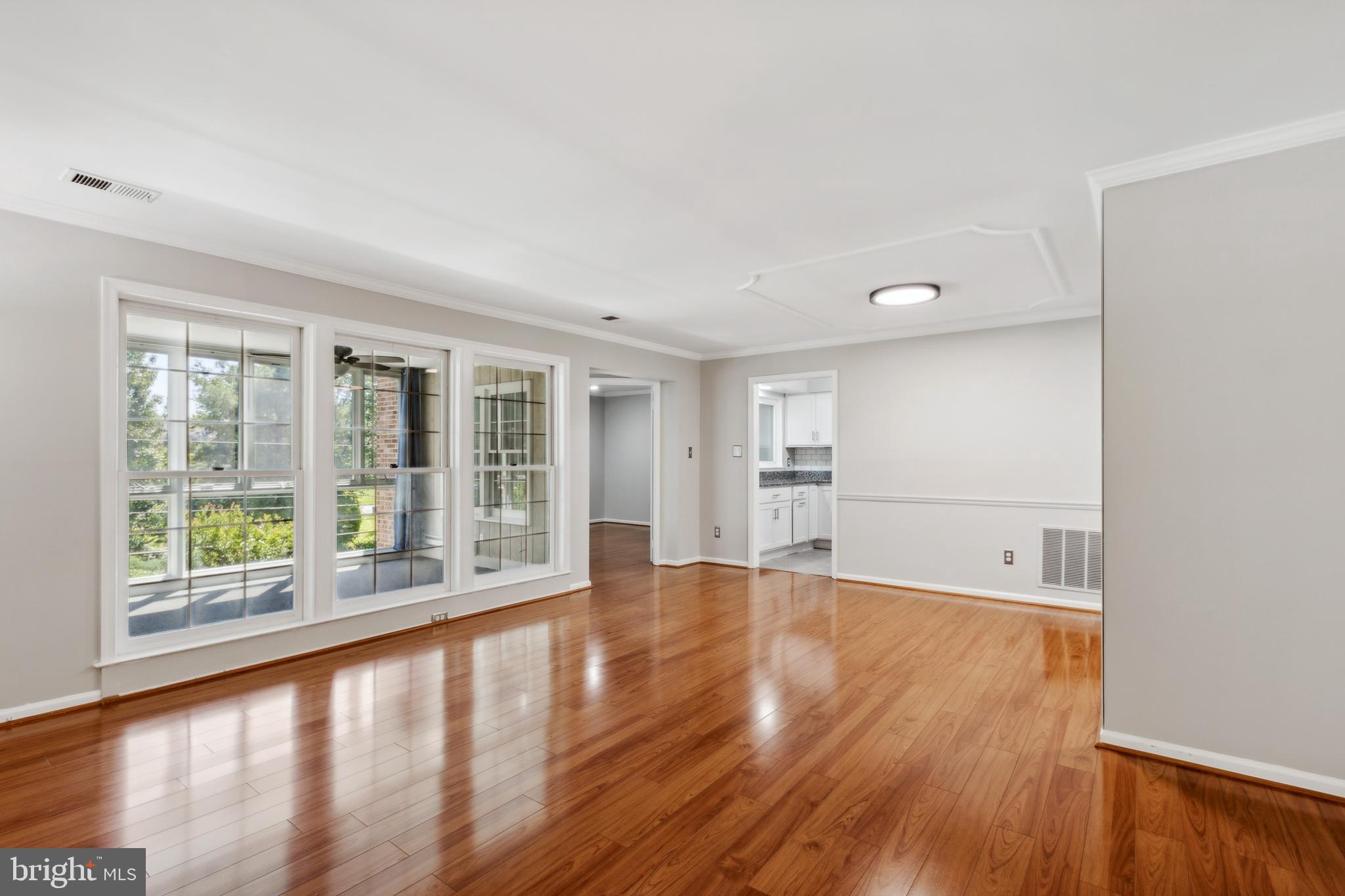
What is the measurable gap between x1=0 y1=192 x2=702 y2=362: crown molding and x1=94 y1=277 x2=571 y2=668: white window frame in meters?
0.26

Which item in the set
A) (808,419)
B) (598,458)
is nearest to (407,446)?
(808,419)

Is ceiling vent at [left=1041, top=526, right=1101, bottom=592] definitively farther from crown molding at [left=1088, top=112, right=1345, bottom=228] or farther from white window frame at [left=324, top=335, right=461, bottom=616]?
white window frame at [left=324, top=335, right=461, bottom=616]

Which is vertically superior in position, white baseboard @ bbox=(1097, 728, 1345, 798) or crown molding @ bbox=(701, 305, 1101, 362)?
crown molding @ bbox=(701, 305, 1101, 362)

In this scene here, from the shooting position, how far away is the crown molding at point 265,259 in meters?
3.04

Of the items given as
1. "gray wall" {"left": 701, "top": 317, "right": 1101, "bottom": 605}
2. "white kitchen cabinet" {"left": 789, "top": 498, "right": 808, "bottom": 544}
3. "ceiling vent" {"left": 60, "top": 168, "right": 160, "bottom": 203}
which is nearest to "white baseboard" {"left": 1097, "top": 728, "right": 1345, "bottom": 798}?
"gray wall" {"left": 701, "top": 317, "right": 1101, "bottom": 605}

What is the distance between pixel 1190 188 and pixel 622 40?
8.30 feet

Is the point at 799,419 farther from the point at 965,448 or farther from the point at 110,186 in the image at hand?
the point at 110,186

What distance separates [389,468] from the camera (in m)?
4.55

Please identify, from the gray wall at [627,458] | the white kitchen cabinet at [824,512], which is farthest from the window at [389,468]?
the gray wall at [627,458]

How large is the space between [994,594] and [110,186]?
6.84 m

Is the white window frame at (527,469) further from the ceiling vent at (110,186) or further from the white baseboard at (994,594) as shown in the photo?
the white baseboard at (994,594)

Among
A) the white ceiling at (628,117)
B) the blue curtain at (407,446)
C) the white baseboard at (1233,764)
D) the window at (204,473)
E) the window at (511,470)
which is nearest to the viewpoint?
the white ceiling at (628,117)

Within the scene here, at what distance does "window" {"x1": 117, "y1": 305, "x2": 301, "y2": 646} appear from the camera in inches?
135

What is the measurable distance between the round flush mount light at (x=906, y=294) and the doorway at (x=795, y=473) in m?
2.61
